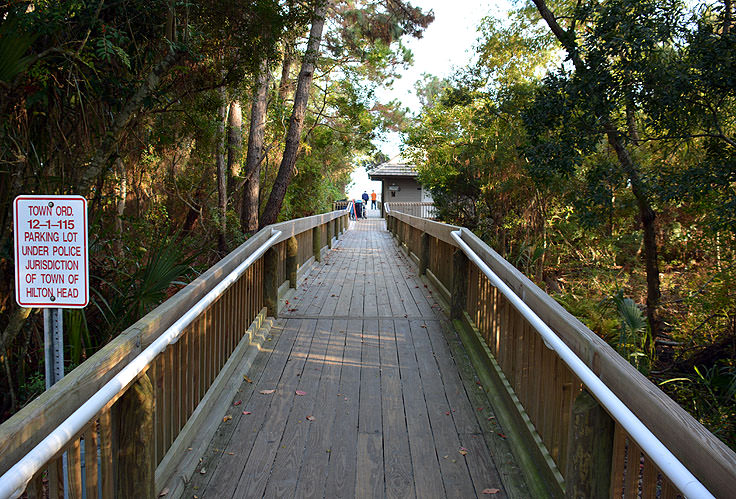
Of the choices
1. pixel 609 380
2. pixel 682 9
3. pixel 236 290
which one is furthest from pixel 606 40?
pixel 609 380

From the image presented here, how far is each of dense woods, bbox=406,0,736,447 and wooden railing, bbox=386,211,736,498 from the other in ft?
8.10

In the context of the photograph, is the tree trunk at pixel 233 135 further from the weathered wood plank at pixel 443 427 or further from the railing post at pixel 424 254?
the weathered wood plank at pixel 443 427

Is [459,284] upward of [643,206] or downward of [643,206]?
downward

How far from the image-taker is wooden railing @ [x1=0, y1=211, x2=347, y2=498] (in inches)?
63.7

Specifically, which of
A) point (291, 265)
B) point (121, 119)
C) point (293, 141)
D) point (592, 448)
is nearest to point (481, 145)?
point (293, 141)

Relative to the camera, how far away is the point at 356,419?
387cm

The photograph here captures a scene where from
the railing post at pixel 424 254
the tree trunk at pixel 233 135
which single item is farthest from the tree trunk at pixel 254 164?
the railing post at pixel 424 254

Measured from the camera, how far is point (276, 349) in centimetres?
540

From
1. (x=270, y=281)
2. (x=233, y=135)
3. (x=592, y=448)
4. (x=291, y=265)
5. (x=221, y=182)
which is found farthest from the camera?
(x=233, y=135)

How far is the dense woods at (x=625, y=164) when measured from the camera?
605cm

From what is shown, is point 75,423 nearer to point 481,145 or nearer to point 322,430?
point 322,430

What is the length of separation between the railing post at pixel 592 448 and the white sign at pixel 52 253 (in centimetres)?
234

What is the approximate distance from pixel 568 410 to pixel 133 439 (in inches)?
80.6

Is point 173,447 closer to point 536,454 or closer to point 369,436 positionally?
point 369,436
